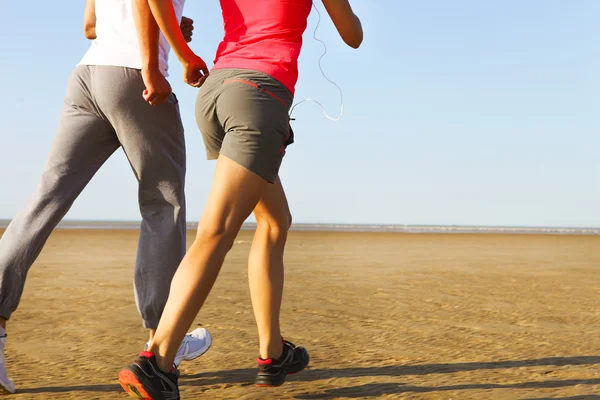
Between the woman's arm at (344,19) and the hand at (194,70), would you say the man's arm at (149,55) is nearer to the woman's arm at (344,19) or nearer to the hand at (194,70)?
the hand at (194,70)

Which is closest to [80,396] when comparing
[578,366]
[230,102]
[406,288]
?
[230,102]

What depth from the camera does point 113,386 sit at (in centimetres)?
270

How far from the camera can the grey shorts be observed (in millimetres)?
2158

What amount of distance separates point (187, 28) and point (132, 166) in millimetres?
712

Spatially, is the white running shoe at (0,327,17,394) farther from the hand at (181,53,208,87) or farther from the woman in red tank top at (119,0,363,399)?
the hand at (181,53,208,87)

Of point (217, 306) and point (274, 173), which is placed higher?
point (274, 173)

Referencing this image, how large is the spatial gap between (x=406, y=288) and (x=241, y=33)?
4.55 metres

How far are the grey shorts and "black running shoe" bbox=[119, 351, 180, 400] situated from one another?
2.38ft

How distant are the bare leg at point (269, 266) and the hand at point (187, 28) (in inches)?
32.8

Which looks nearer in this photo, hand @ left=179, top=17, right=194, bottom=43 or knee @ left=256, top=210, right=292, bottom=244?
knee @ left=256, top=210, right=292, bottom=244

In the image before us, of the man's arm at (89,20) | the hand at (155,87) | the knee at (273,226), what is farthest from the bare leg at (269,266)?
the man's arm at (89,20)

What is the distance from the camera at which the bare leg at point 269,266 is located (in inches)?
104

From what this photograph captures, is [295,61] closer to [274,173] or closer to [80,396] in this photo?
[274,173]

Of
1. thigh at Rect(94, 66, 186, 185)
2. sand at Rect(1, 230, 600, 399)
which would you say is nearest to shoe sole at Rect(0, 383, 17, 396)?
sand at Rect(1, 230, 600, 399)
